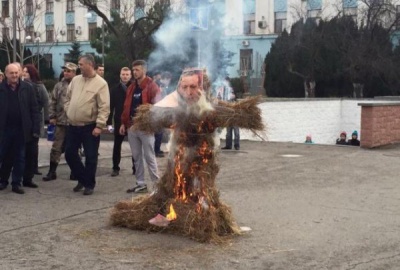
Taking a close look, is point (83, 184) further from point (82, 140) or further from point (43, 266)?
point (43, 266)

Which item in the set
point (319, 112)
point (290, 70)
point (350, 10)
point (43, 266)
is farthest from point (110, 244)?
point (350, 10)

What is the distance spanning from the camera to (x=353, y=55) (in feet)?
115

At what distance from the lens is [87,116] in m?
8.56

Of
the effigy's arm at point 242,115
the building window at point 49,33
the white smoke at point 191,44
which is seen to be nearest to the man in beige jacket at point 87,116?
the white smoke at point 191,44

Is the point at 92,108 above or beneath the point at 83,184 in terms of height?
above

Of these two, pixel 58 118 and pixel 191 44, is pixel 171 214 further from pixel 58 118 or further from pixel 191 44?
pixel 58 118

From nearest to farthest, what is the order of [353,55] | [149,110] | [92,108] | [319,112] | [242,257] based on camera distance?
[242,257]
[149,110]
[92,108]
[319,112]
[353,55]

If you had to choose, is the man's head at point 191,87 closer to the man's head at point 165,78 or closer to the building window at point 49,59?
the man's head at point 165,78

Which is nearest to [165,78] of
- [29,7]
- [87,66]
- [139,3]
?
[87,66]

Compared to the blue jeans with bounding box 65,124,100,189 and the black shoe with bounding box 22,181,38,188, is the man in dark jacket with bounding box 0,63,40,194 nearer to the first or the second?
the black shoe with bounding box 22,181,38,188

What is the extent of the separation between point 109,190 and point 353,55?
92.6 ft

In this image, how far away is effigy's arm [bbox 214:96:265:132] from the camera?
6.28 metres

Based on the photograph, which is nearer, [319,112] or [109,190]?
[109,190]

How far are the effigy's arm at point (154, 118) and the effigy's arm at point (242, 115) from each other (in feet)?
1.67
